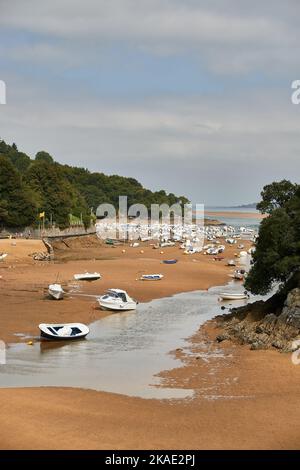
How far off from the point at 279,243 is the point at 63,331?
13601mm

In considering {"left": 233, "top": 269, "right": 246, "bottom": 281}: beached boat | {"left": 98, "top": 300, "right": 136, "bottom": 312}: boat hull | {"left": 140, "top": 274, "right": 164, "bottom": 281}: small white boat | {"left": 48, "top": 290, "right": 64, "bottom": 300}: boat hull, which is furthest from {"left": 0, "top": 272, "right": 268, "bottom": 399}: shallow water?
{"left": 233, "top": 269, "right": 246, "bottom": 281}: beached boat

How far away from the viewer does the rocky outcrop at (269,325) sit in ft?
111

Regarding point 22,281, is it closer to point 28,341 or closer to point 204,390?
point 28,341

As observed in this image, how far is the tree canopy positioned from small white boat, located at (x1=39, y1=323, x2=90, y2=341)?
1076 cm

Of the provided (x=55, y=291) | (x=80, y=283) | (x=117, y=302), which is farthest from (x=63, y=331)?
(x=80, y=283)

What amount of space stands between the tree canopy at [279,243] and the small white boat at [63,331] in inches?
424

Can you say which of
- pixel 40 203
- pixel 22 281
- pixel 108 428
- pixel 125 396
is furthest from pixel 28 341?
pixel 40 203

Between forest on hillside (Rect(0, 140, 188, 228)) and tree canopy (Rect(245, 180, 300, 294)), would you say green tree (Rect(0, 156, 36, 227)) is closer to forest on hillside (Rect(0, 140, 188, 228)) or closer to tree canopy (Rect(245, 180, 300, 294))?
forest on hillside (Rect(0, 140, 188, 228))

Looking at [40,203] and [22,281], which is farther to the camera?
[40,203]

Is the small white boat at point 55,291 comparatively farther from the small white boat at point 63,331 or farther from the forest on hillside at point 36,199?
the forest on hillside at point 36,199

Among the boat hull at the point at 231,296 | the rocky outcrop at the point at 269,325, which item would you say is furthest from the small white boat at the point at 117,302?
the boat hull at the point at 231,296

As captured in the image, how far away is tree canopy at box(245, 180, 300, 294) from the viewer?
124 feet

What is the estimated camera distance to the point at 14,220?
3984 inches
